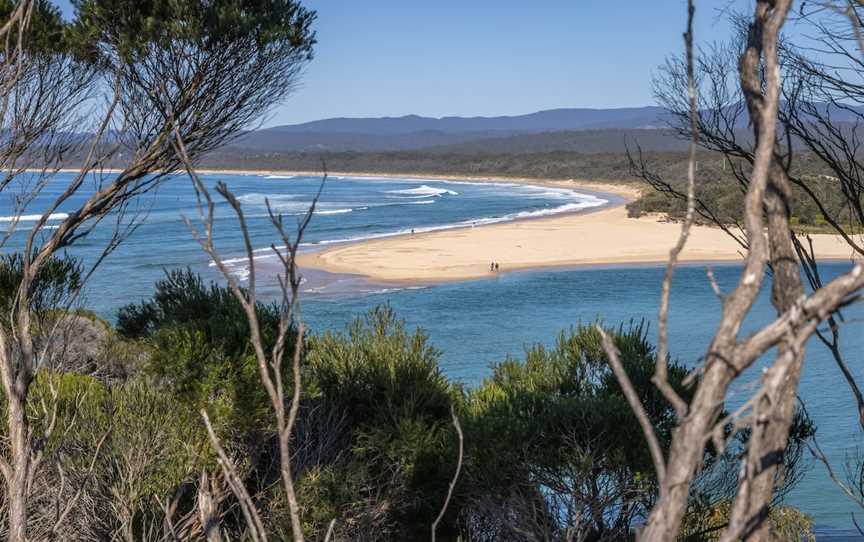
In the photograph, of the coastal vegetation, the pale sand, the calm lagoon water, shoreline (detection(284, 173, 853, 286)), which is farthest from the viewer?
the pale sand

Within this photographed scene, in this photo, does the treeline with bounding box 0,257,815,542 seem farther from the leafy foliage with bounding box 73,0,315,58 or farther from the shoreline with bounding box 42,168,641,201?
the shoreline with bounding box 42,168,641,201

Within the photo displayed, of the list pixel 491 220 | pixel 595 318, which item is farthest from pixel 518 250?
pixel 595 318

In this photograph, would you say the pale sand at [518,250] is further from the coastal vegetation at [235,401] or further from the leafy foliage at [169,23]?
the leafy foliage at [169,23]

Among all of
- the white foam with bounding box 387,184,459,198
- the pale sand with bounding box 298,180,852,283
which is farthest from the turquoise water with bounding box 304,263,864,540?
the white foam with bounding box 387,184,459,198

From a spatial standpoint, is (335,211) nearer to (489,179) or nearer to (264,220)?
(264,220)

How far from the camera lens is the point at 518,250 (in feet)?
121

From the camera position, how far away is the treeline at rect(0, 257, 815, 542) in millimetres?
6891

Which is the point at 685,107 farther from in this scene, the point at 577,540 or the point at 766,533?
the point at 766,533

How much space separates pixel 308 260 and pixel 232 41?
88.7 ft

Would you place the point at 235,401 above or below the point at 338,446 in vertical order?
above

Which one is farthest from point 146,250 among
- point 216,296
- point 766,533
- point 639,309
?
point 766,533

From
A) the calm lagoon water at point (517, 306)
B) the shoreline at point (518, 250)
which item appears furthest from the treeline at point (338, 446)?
the shoreline at point (518, 250)

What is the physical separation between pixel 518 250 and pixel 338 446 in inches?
1134

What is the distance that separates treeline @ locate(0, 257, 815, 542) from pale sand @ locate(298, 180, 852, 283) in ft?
68.0
